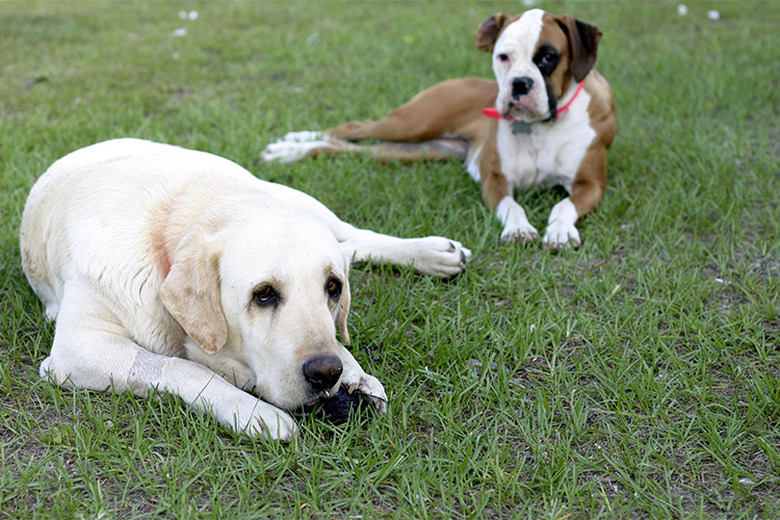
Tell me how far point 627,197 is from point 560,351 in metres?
1.64

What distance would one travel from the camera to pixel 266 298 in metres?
Answer: 2.43

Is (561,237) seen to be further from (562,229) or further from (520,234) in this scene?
(520,234)

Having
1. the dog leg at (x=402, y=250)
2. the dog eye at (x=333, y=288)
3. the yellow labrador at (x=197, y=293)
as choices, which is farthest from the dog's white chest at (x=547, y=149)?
the dog eye at (x=333, y=288)

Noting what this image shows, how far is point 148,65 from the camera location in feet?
23.5

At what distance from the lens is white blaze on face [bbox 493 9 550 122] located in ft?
13.7

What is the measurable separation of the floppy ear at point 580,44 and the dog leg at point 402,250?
1334 mm

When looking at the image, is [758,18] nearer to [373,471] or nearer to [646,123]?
[646,123]

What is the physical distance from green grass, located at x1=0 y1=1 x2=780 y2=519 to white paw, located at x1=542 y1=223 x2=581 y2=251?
66mm

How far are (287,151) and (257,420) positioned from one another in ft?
9.18

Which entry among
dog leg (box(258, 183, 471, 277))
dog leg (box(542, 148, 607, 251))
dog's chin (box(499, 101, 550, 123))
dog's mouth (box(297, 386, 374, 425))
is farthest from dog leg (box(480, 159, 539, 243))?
dog's mouth (box(297, 386, 374, 425))

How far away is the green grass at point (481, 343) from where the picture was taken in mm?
2283

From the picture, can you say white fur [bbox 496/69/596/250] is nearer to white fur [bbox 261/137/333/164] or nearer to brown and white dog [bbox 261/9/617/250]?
brown and white dog [bbox 261/9/617/250]

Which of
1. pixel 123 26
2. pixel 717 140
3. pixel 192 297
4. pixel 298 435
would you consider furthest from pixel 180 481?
pixel 123 26

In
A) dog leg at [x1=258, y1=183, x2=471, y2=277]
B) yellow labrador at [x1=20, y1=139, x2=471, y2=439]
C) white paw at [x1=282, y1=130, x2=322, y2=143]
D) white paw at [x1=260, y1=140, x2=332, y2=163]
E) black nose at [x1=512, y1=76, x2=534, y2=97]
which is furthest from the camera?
white paw at [x1=282, y1=130, x2=322, y2=143]
